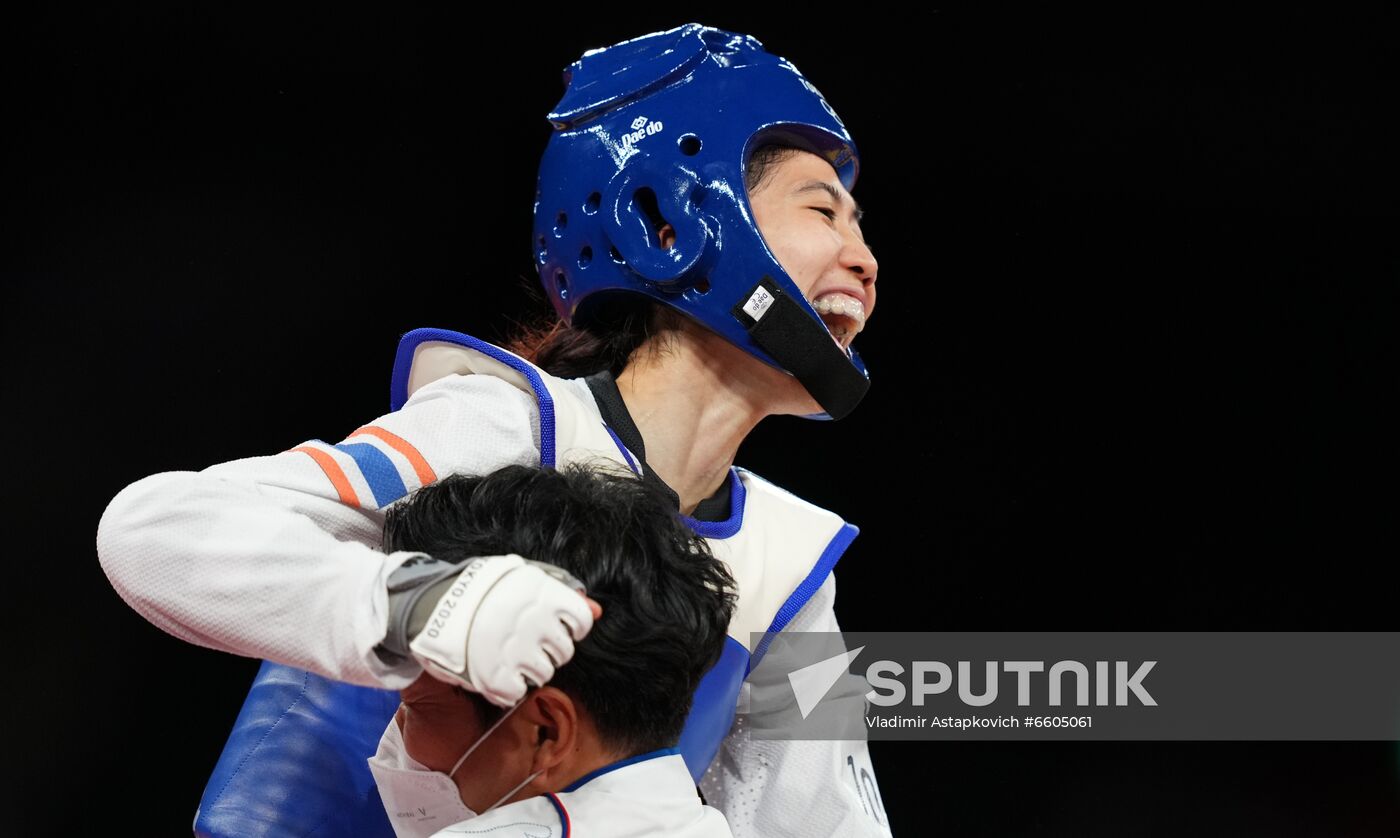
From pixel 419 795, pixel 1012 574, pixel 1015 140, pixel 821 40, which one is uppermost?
pixel 821 40

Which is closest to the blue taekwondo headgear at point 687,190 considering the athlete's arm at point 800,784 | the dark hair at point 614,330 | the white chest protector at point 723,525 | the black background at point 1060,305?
the dark hair at point 614,330

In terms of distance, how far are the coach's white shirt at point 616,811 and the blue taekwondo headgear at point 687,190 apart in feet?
2.45

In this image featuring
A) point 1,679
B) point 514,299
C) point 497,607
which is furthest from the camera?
point 514,299

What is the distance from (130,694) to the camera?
98.9 inches

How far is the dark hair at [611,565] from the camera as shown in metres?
1.30

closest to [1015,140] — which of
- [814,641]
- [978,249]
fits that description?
[978,249]

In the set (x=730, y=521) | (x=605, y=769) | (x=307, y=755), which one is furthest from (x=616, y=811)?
(x=730, y=521)

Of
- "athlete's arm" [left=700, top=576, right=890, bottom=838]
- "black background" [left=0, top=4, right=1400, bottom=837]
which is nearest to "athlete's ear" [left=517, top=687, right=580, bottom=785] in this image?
"athlete's arm" [left=700, top=576, right=890, bottom=838]

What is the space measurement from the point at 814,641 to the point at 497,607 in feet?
3.30

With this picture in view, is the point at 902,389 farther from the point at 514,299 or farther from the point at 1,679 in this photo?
the point at 1,679

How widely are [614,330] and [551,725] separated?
2.92 ft

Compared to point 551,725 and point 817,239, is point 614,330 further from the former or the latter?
point 551,725

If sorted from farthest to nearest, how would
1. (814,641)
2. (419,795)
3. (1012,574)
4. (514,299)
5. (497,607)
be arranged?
1. (1012,574)
2. (514,299)
3. (814,641)
4. (419,795)
5. (497,607)

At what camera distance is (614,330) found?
2088 millimetres
